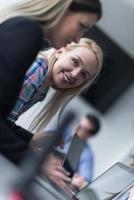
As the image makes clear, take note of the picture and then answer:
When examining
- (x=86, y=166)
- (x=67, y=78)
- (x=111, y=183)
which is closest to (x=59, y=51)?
(x=67, y=78)

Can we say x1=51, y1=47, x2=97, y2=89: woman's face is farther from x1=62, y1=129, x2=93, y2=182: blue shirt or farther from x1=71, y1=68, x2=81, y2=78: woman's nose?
x1=62, y1=129, x2=93, y2=182: blue shirt

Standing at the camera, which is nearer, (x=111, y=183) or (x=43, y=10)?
(x=111, y=183)

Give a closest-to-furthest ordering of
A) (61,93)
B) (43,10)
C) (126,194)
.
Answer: (126,194), (43,10), (61,93)

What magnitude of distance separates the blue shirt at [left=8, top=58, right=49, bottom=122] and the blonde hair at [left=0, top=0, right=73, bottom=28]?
0.09 metres

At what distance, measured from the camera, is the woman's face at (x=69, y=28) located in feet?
2.30

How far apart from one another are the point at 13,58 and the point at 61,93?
30 centimetres

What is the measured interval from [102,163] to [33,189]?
1.48 feet

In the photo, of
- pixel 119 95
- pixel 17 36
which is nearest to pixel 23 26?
pixel 17 36

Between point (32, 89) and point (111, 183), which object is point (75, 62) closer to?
point (32, 89)

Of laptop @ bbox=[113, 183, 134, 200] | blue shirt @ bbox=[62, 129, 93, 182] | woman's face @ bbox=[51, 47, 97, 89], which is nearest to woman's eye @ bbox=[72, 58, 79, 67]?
woman's face @ bbox=[51, 47, 97, 89]

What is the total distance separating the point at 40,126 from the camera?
86 centimetres

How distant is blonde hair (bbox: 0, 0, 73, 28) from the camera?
0.68m

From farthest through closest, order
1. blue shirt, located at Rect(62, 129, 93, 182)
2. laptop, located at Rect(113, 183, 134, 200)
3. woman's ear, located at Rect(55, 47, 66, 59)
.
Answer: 1. woman's ear, located at Rect(55, 47, 66, 59)
2. blue shirt, located at Rect(62, 129, 93, 182)
3. laptop, located at Rect(113, 183, 134, 200)

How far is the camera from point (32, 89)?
0.75 m
